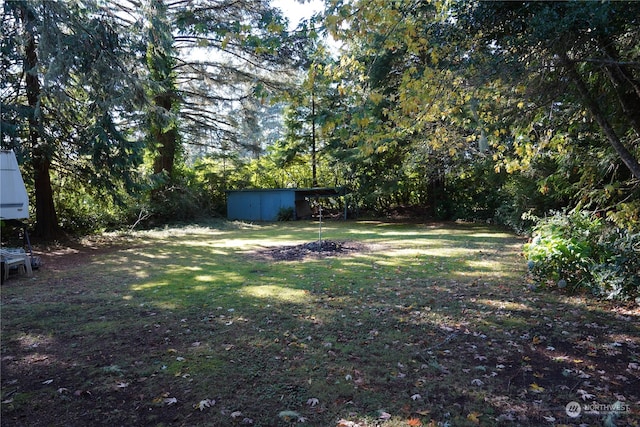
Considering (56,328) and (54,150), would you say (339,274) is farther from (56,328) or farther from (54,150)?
(54,150)

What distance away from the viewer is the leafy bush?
5.05 metres

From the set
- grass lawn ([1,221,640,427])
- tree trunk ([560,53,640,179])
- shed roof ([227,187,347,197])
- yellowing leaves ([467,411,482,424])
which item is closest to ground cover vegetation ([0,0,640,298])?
tree trunk ([560,53,640,179])

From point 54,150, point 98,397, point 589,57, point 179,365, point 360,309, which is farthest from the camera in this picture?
point 54,150

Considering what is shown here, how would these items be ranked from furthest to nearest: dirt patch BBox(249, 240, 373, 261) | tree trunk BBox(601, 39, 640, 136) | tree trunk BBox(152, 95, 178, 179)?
tree trunk BBox(152, 95, 178, 179) → dirt patch BBox(249, 240, 373, 261) → tree trunk BBox(601, 39, 640, 136)

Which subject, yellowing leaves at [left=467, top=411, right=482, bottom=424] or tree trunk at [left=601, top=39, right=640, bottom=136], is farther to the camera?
tree trunk at [left=601, top=39, right=640, bottom=136]

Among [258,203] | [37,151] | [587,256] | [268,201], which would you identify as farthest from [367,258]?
[258,203]

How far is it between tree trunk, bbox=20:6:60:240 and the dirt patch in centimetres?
693

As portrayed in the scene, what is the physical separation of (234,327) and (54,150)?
10.0 m

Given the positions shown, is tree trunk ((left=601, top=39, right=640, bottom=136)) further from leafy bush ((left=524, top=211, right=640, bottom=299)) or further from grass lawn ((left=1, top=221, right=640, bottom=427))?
grass lawn ((left=1, top=221, right=640, bottom=427))

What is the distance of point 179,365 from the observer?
3.54 meters

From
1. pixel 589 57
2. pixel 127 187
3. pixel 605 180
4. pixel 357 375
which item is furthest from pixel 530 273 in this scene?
pixel 127 187

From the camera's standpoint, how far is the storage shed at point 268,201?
23.9 meters

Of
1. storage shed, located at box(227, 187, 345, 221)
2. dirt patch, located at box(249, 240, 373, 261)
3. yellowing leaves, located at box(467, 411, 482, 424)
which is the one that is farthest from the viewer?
storage shed, located at box(227, 187, 345, 221)

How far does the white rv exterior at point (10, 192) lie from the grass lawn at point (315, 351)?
145 centimetres
